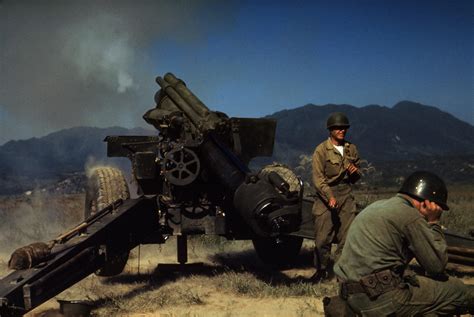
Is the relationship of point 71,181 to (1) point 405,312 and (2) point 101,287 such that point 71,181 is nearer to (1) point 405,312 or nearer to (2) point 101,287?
(2) point 101,287

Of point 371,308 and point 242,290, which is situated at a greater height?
point 371,308

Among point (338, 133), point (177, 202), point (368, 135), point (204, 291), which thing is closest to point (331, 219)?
point (338, 133)

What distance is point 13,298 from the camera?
445 cm

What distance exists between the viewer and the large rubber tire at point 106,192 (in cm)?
704

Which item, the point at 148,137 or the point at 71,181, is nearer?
the point at 148,137

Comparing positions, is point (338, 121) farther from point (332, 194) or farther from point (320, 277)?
point (320, 277)

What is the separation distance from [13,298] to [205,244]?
5.05 meters

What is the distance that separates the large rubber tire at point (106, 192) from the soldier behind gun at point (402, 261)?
12.5ft

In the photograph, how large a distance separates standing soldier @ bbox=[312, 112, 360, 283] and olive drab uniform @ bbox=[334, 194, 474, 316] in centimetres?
250

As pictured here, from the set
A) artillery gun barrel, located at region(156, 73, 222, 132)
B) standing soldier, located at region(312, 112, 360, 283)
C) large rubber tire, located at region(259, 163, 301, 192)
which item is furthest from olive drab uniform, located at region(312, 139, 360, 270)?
artillery gun barrel, located at region(156, 73, 222, 132)

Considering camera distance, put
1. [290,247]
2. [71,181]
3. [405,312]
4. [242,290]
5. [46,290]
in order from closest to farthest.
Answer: [405,312], [46,290], [242,290], [290,247], [71,181]

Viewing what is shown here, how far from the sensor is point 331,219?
630 centimetres

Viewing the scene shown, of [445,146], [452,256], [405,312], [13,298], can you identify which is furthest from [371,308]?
[445,146]

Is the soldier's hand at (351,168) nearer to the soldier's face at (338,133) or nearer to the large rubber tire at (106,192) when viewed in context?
the soldier's face at (338,133)
